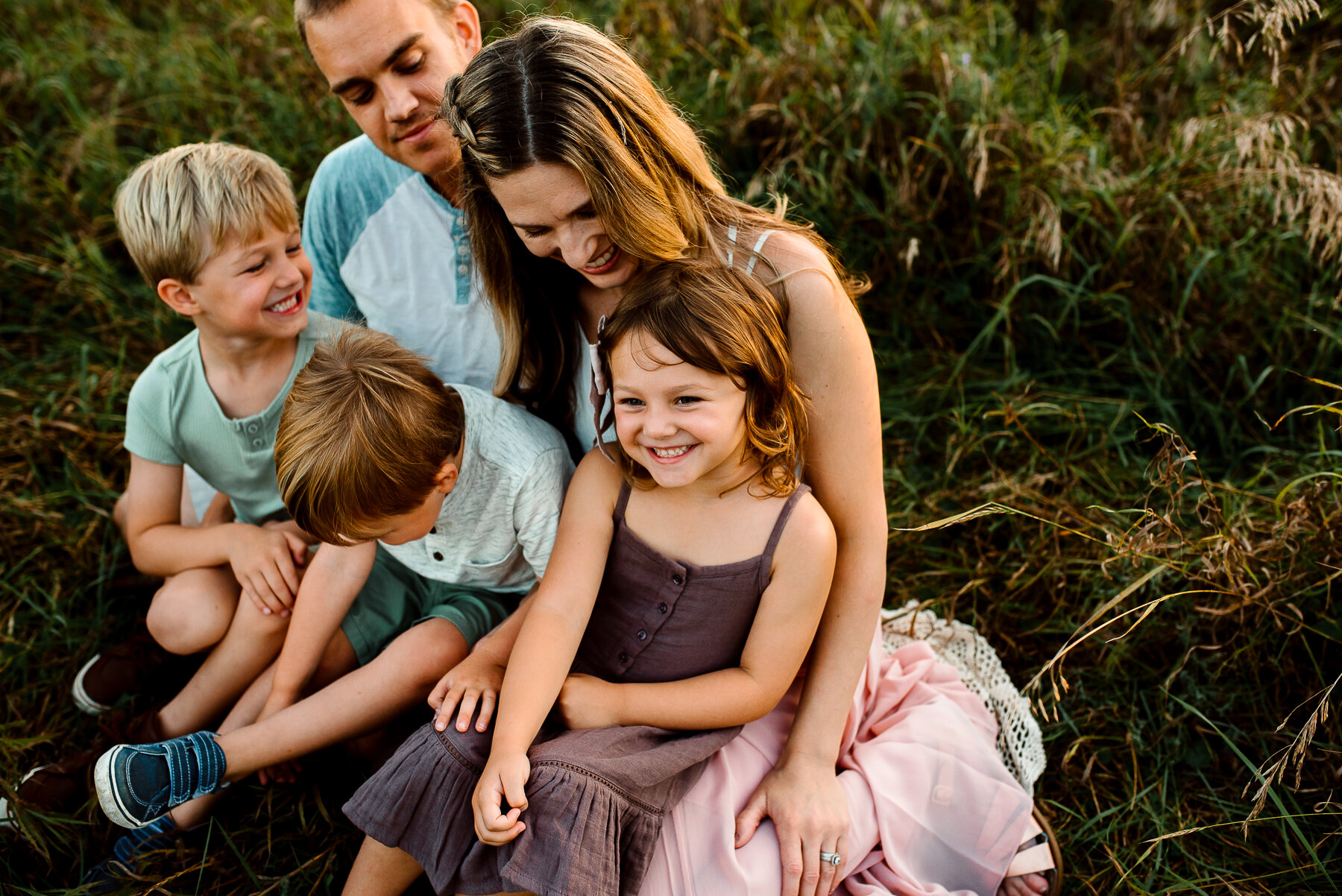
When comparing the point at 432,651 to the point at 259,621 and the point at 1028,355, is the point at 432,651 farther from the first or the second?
the point at 1028,355

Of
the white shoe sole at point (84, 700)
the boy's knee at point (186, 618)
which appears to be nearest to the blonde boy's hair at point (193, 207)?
the boy's knee at point (186, 618)

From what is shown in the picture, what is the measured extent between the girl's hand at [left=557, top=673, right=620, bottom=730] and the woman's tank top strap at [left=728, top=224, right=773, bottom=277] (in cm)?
82

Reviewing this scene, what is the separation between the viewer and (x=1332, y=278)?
2695mm

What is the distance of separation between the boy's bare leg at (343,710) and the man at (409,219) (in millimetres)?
664

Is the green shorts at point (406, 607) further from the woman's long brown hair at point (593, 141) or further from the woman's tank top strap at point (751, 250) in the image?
the woman's tank top strap at point (751, 250)

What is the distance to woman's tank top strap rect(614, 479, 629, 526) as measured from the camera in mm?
1787

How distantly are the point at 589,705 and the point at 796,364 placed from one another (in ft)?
2.43

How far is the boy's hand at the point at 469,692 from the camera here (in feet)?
5.52

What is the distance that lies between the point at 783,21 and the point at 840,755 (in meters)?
2.73

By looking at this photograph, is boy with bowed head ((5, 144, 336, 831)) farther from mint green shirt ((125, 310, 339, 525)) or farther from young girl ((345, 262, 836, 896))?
young girl ((345, 262, 836, 896))

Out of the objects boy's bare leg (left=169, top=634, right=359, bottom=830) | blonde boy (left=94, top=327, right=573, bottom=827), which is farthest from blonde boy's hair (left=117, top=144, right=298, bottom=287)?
boy's bare leg (left=169, top=634, right=359, bottom=830)

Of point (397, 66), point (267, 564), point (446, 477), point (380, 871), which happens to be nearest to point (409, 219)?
point (397, 66)

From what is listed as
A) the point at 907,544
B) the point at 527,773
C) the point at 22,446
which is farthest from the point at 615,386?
the point at 22,446

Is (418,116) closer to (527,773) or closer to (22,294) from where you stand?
(527,773)
